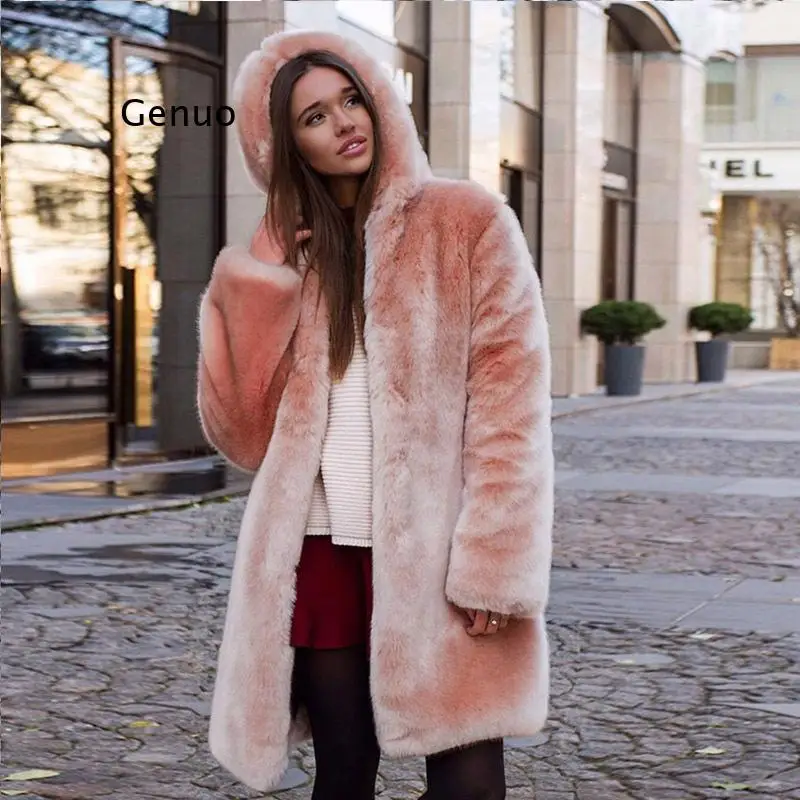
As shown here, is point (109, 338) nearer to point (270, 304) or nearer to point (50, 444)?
point (50, 444)

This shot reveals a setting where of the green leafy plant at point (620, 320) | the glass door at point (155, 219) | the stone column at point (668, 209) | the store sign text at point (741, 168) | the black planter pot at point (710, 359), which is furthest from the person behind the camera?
the store sign text at point (741, 168)

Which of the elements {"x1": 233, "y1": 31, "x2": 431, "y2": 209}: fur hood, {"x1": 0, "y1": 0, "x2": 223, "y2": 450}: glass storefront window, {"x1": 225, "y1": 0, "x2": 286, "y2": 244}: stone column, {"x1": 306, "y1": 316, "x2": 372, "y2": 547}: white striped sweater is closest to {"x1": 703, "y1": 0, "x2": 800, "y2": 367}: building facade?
{"x1": 225, "y1": 0, "x2": 286, "y2": 244}: stone column

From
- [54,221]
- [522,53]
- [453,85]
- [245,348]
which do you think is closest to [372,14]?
→ [453,85]

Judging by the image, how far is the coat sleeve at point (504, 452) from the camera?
2980 mm

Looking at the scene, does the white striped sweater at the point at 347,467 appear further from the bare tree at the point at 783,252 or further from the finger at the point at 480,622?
the bare tree at the point at 783,252

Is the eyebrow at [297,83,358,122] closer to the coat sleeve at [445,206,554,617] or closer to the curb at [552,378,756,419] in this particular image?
the coat sleeve at [445,206,554,617]

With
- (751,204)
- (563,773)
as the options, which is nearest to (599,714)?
(563,773)

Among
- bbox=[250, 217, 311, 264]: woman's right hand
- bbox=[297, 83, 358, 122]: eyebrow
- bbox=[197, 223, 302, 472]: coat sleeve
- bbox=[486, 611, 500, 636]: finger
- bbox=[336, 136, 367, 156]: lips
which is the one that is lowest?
bbox=[486, 611, 500, 636]: finger

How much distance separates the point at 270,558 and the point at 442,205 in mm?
706

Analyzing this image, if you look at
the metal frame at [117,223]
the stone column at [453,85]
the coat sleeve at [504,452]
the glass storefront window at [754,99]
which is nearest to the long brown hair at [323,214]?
the coat sleeve at [504,452]

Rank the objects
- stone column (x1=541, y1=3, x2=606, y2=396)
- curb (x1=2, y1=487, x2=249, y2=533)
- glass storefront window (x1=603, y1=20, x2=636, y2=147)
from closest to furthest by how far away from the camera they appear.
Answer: curb (x1=2, y1=487, x2=249, y2=533) < stone column (x1=541, y1=3, x2=606, y2=396) < glass storefront window (x1=603, y1=20, x2=636, y2=147)

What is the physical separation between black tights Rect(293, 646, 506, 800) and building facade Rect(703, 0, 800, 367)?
39600 millimetres

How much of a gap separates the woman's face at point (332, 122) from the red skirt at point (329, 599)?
2.26ft

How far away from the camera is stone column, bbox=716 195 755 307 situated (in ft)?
145
